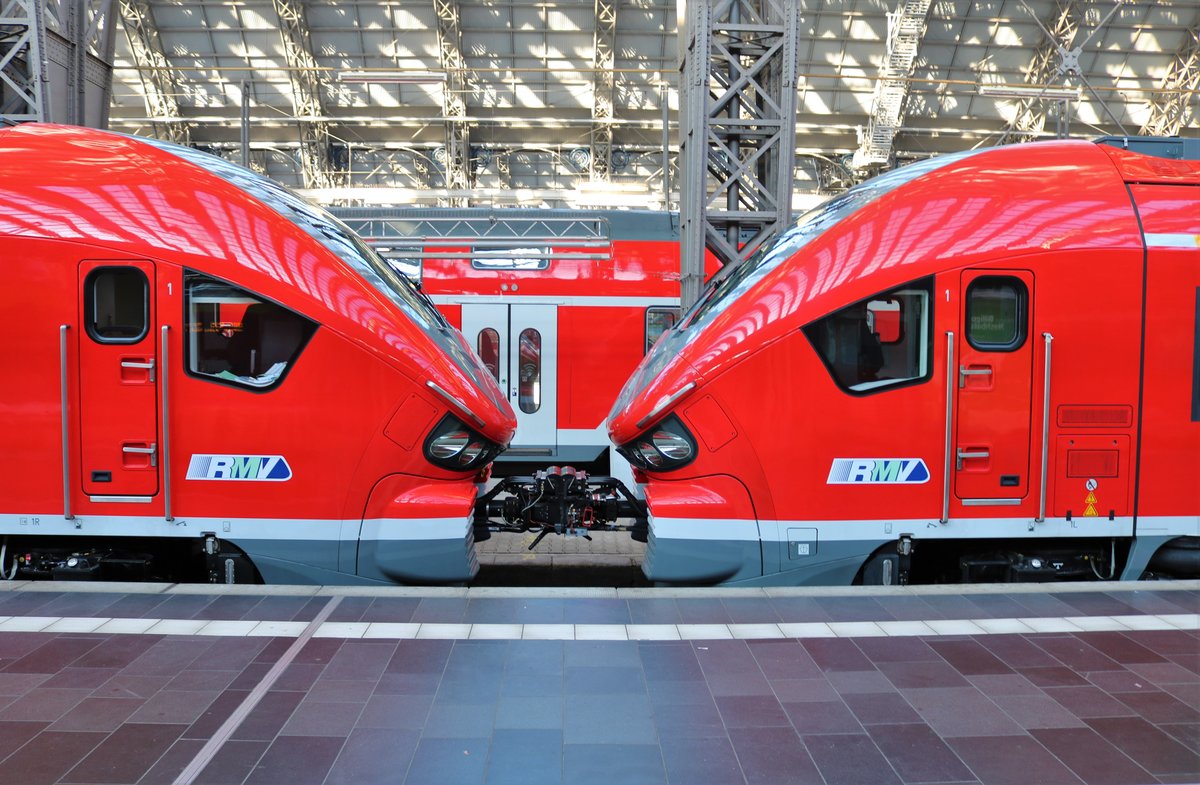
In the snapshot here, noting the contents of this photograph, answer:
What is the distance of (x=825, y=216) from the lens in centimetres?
592

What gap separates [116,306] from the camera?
215 inches

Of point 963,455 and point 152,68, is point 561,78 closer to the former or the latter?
point 152,68

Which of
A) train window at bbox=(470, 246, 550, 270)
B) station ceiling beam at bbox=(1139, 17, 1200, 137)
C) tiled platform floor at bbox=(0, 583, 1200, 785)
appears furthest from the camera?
station ceiling beam at bbox=(1139, 17, 1200, 137)

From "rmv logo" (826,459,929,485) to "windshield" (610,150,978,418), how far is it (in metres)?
1.26

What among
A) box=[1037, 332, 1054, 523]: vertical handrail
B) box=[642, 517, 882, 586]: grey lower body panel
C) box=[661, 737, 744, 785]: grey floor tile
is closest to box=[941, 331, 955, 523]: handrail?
box=[642, 517, 882, 586]: grey lower body panel

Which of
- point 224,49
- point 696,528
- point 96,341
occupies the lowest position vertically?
point 696,528

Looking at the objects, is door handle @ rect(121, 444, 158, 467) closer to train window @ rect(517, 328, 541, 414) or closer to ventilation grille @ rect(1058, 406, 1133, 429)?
ventilation grille @ rect(1058, 406, 1133, 429)

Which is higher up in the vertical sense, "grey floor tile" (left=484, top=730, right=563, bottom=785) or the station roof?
the station roof

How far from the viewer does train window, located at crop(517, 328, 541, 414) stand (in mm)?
11203

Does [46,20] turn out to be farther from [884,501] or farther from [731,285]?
[884,501]

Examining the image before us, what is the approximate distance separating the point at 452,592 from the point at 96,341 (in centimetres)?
270

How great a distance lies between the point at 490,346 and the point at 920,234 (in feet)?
21.8

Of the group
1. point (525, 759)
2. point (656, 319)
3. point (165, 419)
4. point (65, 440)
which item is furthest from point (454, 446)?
point (656, 319)

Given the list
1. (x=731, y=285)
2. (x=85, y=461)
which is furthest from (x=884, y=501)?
(x=85, y=461)
